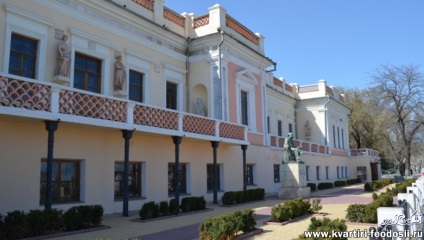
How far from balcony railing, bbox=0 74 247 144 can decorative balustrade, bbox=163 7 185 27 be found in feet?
20.7

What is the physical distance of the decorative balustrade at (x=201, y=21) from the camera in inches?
859

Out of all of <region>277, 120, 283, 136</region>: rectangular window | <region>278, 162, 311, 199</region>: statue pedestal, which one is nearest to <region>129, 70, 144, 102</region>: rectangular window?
<region>278, 162, 311, 199</region>: statue pedestal

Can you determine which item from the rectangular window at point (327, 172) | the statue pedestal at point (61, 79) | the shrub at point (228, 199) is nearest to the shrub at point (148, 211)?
the shrub at point (228, 199)

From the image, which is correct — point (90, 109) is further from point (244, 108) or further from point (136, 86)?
point (244, 108)

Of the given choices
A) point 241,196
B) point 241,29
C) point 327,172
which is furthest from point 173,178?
point 327,172

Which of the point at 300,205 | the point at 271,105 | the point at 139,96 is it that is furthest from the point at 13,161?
the point at 271,105

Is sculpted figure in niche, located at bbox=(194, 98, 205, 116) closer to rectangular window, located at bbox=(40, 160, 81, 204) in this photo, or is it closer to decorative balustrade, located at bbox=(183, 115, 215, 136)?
decorative balustrade, located at bbox=(183, 115, 215, 136)

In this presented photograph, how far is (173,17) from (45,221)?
14200 millimetres

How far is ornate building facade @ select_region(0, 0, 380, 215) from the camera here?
38.9 feet

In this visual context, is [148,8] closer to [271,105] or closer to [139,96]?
[139,96]

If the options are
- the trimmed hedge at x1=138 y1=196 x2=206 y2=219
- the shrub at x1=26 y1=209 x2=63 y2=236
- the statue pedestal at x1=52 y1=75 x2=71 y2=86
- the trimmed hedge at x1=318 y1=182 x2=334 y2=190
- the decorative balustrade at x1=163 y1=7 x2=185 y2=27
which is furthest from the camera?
the trimmed hedge at x1=318 y1=182 x2=334 y2=190

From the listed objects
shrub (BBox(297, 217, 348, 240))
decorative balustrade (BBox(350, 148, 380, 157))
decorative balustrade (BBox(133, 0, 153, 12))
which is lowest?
shrub (BBox(297, 217, 348, 240))

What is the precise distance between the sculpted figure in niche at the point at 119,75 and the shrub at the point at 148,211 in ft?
18.9

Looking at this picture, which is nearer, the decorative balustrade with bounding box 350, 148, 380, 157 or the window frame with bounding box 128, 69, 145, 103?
the window frame with bounding box 128, 69, 145, 103
